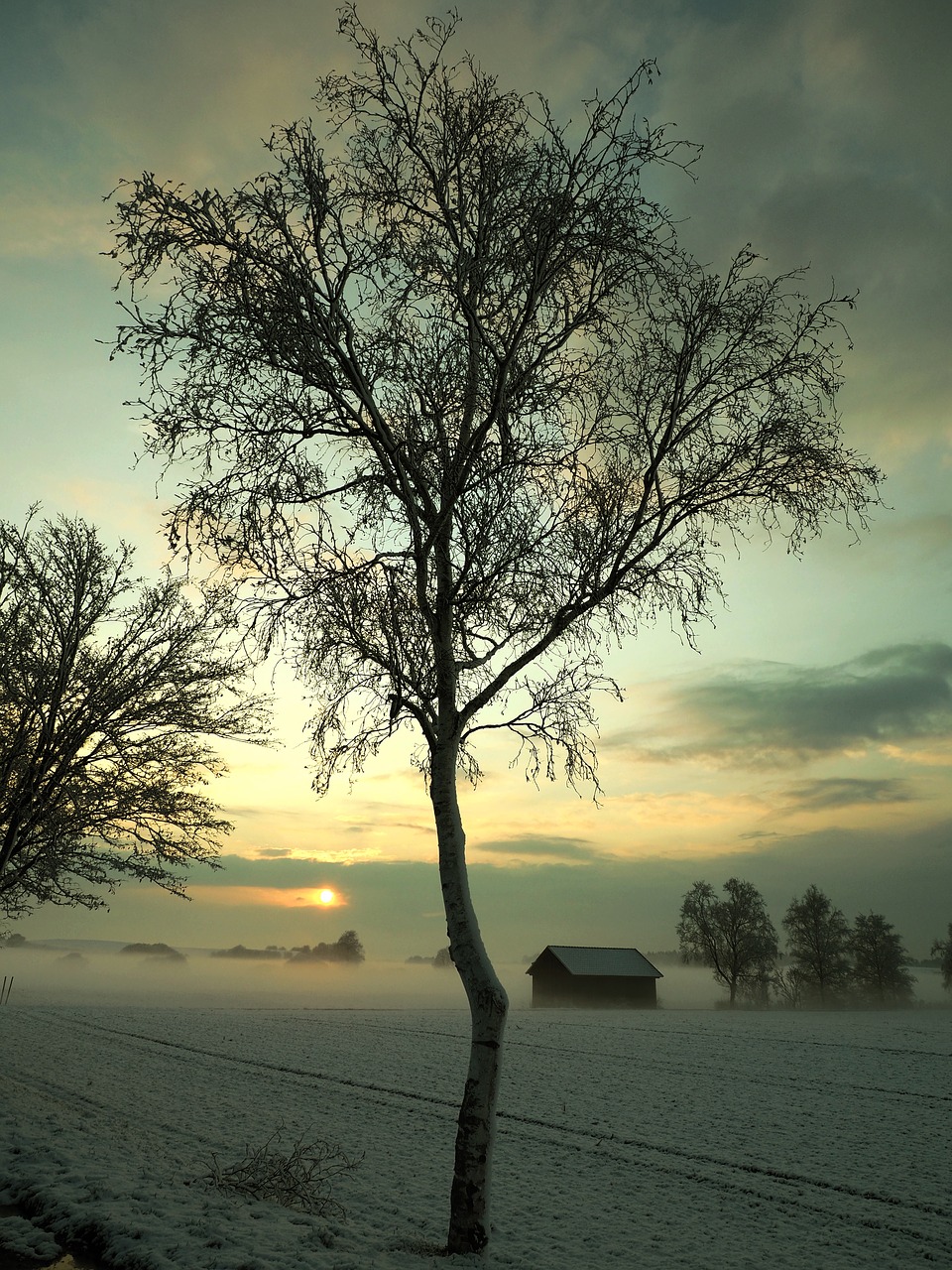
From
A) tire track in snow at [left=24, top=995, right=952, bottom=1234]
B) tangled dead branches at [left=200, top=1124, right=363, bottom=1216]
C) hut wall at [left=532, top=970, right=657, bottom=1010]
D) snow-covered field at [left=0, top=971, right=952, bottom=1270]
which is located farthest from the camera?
hut wall at [left=532, top=970, right=657, bottom=1010]

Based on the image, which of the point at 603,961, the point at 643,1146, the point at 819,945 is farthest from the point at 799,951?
the point at 643,1146

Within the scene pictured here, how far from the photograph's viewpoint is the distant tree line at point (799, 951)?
80000 mm

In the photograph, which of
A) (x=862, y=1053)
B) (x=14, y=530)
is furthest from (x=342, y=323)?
(x=862, y=1053)

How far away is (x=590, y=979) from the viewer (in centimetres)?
6556

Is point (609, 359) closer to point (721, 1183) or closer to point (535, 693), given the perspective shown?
point (535, 693)

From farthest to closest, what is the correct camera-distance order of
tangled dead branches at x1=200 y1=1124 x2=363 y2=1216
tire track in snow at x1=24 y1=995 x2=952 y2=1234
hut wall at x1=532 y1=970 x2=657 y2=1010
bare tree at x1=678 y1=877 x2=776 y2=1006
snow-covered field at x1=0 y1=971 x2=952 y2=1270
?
bare tree at x1=678 y1=877 x2=776 y2=1006 → hut wall at x1=532 y1=970 x2=657 y2=1010 → tire track in snow at x1=24 y1=995 x2=952 y2=1234 → tangled dead branches at x1=200 y1=1124 x2=363 y2=1216 → snow-covered field at x1=0 y1=971 x2=952 y2=1270

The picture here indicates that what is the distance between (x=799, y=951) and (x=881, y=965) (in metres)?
8.63

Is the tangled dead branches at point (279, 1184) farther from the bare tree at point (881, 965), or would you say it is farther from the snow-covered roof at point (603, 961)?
the bare tree at point (881, 965)

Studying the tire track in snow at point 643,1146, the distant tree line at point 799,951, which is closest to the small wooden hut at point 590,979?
the distant tree line at point 799,951

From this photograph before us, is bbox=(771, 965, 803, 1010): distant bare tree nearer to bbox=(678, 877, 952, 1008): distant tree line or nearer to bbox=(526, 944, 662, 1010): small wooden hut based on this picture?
bbox=(678, 877, 952, 1008): distant tree line

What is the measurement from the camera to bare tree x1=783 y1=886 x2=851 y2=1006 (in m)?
81.9

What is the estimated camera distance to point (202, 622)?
62.1 feet

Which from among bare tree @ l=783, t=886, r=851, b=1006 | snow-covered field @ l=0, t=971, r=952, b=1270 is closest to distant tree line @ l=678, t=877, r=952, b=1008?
bare tree @ l=783, t=886, r=851, b=1006

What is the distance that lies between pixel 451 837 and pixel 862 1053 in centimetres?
3482
